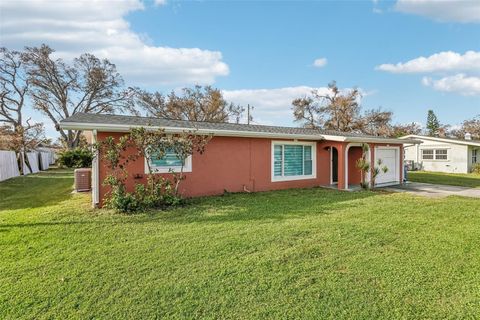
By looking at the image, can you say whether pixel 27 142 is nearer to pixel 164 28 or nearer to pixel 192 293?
pixel 164 28

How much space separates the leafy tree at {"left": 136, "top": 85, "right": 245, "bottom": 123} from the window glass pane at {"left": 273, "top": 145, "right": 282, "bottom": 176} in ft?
84.1

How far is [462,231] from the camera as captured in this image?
618 centimetres

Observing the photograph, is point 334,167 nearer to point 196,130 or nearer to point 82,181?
point 196,130

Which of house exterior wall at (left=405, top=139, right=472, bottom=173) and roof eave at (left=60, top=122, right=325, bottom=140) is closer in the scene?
roof eave at (left=60, top=122, right=325, bottom=140)

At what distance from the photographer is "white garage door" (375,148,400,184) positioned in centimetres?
1452

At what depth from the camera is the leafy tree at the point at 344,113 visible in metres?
36.5

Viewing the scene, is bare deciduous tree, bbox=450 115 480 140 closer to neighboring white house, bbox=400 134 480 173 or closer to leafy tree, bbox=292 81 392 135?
leafy tree, bbox=292 81 392 135

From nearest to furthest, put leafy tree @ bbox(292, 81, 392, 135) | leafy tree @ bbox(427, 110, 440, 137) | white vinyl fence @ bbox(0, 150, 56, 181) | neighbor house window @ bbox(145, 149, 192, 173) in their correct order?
neighbor house window @ bbox(145, 149, 192, 173)
white vinyl fence @ bbox(0, 150, 56, 181)
leafy tree @ bbox(292, 81, 392, 135)
leafy tree @ bbox(427, 110, 440, 137)

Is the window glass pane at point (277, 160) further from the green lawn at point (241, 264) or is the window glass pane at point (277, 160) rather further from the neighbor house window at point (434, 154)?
the neighbor house window at point (434, 154)

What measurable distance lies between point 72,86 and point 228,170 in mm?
34259

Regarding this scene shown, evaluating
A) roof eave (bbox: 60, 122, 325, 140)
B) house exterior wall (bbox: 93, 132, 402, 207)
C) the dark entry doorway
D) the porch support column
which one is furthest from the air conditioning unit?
the dark entry doorway

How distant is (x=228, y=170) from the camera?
10953 mm

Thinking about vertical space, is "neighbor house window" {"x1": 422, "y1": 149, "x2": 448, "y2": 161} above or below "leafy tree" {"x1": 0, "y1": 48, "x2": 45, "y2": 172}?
below

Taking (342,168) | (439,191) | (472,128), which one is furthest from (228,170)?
(472,128)
